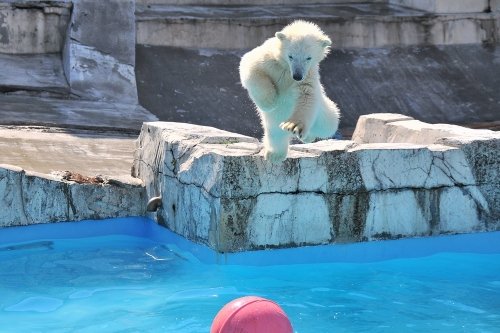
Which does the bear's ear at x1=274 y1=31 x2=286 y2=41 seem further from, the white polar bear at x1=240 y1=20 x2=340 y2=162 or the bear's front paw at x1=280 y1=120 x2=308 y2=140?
the bear's front paw at x1=280 y1=120 x2=308 y2=140

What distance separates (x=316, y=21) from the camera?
36.7 ft

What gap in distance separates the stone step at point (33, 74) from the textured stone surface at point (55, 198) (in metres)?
2.93

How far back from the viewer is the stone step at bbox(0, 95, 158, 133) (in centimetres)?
857

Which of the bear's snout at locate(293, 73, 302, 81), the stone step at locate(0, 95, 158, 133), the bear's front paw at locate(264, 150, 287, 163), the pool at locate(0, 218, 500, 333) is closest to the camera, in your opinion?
the bear's snout at locate(293, 73, 302, 81)

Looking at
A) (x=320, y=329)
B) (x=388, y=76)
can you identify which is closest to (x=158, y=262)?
(x=320, y=329)

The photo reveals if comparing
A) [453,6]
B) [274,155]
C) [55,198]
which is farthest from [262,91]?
[453,6]

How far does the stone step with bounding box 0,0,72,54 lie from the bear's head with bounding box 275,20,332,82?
523 centimetres

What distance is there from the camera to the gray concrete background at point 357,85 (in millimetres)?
10117

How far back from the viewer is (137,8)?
1129cm

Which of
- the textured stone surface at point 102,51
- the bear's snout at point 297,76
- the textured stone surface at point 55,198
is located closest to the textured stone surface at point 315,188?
the textured stone surface at point 55,198

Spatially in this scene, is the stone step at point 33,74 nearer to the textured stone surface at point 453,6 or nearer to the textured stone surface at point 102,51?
the textured stone surface at point 102,51

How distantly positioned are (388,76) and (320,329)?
615 cm

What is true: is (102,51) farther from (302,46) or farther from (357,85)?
(302,46)

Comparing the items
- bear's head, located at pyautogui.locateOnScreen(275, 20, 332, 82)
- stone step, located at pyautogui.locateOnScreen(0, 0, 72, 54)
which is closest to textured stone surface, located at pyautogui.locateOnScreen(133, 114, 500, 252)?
bear's head, located at pyautogui.locateOnScreen(275, 20, 332, 82)
